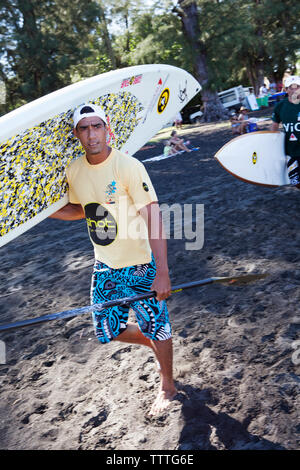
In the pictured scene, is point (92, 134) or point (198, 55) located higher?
point (198, 55)

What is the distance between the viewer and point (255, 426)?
2309 mm

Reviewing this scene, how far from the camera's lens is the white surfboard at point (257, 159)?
6.11m

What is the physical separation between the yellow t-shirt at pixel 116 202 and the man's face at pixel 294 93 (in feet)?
11.3

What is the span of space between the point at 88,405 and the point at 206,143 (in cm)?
1331

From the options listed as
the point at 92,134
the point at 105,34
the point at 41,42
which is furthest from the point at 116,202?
the point at 105,34

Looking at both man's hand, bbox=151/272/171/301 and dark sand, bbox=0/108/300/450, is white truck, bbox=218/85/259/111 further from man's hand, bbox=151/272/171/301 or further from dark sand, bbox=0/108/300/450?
man's hand, bbox=151/272/171/301

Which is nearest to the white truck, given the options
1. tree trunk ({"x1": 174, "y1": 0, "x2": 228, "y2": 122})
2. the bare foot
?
tree trunk ({"x1": 174, "y1": 0, "x2": 228, "y2": 122})

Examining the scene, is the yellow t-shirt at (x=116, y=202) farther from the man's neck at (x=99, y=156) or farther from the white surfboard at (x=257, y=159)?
the white surfboard at (x=257, y=159)

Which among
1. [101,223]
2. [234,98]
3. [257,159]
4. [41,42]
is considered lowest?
[257,159]

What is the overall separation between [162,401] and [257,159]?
4.47 m

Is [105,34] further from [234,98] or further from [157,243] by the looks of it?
[157,243]

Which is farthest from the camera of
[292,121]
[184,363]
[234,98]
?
[234,98]

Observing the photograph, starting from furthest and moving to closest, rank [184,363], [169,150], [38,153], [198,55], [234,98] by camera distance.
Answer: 1. [234,98]
2. [198,55]
3. [169,150]
4. [184,363]
5. [38,153]

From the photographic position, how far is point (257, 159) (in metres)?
6.22
